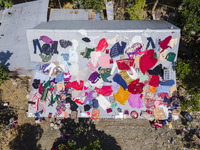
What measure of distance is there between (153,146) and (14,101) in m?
15.4

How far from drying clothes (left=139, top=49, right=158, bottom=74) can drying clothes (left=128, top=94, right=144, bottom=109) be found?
2285mm

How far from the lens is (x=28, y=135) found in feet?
45.5

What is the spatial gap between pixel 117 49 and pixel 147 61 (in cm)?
287

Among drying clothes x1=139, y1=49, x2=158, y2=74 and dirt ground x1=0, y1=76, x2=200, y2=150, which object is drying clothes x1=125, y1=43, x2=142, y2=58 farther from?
dirt ground x1=0, y1=76, x2=200, y2=150

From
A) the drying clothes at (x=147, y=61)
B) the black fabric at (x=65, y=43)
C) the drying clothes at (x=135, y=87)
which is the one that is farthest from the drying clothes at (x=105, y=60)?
the black fabric at (x=65, y=43)

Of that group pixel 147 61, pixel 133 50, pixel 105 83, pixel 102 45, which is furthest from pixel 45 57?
pixel 147 61

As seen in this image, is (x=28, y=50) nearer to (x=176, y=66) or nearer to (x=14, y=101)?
(x=14, y=101)

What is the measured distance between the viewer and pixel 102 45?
465 inches

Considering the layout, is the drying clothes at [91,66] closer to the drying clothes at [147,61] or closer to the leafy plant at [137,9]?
the drying clothes at [147,61]

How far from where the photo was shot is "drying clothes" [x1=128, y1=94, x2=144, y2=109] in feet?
39.1

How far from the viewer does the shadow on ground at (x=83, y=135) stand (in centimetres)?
1360

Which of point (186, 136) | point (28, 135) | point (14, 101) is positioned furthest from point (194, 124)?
point (14, 101)

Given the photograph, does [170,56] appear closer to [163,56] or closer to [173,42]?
[163,56]

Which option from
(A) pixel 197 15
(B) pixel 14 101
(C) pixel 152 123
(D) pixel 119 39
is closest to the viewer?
(D) pixel 119 39
